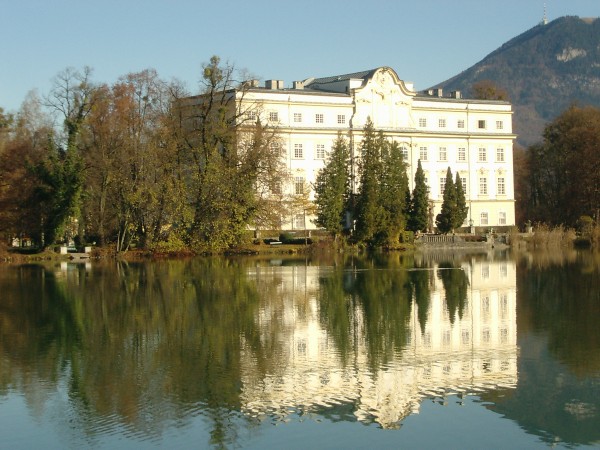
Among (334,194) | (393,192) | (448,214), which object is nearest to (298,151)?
(448,214)

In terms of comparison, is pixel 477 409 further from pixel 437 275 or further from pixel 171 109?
pixel 171 109

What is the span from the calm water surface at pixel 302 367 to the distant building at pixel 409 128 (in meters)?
43.8

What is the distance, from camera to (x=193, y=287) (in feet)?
102

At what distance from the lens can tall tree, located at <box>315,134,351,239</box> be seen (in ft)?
196

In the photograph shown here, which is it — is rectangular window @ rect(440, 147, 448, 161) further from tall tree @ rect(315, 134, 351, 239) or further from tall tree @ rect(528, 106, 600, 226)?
tall tree @ rect(315, 134, 351, 239)

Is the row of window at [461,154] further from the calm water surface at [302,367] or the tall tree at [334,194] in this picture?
the calm water surface at [302,367]

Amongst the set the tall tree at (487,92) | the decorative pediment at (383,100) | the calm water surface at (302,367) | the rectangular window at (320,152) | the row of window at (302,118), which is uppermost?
the tall tree at (487,92)

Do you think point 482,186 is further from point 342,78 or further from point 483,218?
point 342,78

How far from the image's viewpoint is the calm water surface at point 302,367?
12.4 m

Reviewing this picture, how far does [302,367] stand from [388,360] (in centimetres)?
156

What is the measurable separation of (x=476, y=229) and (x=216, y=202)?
104 feet

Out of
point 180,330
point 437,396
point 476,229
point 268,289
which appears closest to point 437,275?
point 268,289

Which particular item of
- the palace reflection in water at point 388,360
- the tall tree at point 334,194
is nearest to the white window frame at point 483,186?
the tall tree at point 334,194

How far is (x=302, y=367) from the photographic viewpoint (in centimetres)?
1619
